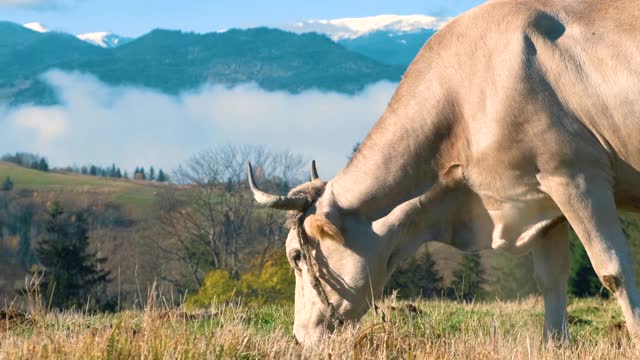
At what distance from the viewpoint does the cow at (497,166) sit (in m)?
8.43

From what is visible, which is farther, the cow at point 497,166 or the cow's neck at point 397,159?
the cow's neck at point 397,159

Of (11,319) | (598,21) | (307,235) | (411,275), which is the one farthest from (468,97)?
(411,275)

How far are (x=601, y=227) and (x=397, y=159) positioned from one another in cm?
199

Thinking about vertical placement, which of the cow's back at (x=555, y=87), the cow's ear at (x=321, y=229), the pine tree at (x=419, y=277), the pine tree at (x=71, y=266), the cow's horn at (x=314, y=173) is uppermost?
the cow's back at (x=555, y=87)

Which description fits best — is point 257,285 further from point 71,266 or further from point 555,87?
point 555,87

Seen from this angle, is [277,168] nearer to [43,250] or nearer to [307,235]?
[43,250]

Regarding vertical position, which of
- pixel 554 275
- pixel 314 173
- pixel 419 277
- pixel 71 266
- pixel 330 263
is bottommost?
pixel 71 266

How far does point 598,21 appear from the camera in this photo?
866 centimetres

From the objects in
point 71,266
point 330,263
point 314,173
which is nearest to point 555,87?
point 330,263

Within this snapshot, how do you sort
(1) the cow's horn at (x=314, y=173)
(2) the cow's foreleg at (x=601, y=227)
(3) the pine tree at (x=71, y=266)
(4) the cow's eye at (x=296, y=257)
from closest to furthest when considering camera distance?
(2) the cow's foreleg at (x=601, y=227) < (4) the cow's eye at (x=296, y=257) < (1) the cow's horn at (x=314, y=173) < (3) the pine tree at (x=71, y=266)

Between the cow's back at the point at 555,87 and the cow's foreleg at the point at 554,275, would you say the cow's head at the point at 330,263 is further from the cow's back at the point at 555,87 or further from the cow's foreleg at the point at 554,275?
the cow's foreleg at the point at 554,275

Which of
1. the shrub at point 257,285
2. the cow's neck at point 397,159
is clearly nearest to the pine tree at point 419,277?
the shrub at point 257,285

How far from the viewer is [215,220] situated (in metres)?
80.9

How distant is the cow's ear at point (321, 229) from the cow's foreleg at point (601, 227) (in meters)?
1.97
